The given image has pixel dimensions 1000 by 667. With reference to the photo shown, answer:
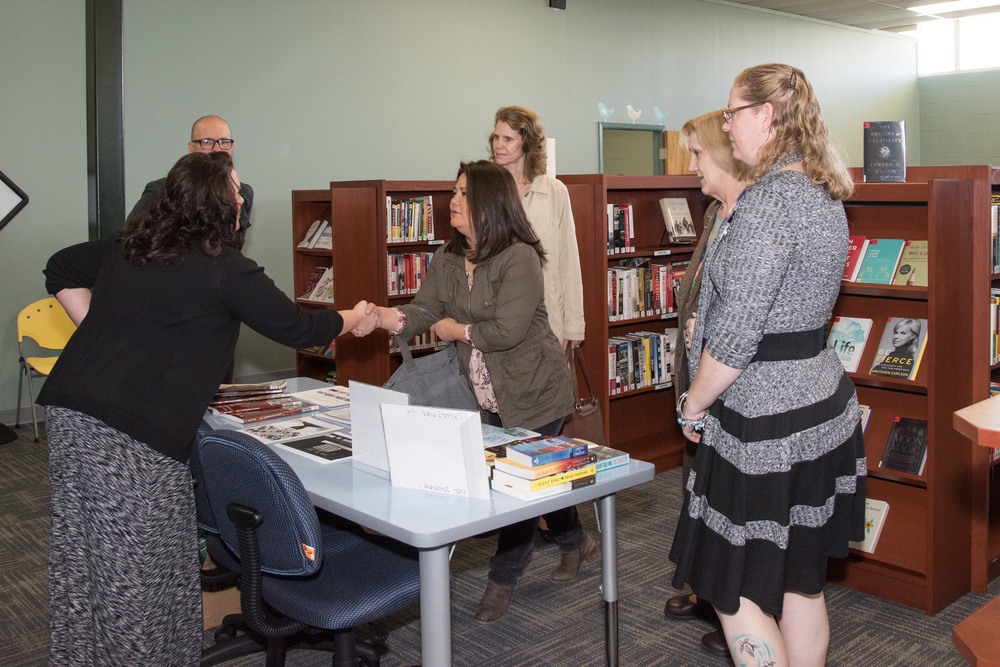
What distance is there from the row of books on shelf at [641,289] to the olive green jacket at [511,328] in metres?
1.87

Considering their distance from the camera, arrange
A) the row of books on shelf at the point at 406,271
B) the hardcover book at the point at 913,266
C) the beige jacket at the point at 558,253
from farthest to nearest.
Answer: the row of books on shelf at the point at 406,271 → the beige jacket at the point at 558,253 → the hardcover book at the point at 913,266

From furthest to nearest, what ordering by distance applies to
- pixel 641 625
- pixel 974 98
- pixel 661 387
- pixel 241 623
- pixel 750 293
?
pixel 974 98
pixel 661 387
pixel 641 625
pixel 241 623
pixel 750 293

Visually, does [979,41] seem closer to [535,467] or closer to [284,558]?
[535,467]

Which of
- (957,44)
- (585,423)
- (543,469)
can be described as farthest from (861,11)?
(543,469)

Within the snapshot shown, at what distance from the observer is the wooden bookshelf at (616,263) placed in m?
4.72

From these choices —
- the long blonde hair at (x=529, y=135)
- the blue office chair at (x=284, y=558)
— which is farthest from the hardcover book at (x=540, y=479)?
the long blonde hair at (x=529, y=135)

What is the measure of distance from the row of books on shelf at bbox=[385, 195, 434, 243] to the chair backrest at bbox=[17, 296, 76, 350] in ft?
8.03

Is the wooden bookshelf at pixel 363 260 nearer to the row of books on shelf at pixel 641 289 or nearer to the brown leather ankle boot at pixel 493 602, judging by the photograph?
the row of books on shelf at pixel 641 289

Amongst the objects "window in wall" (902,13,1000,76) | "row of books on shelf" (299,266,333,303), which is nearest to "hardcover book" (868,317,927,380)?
"row of books on shelf" (299,266,333,303)

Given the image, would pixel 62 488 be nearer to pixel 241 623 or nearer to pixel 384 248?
pixel 241 623

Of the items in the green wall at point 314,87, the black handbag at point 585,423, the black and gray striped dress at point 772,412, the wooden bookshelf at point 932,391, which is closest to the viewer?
the black and gray striped dress at point 772,412

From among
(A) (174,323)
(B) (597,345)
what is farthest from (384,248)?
(A) (174,323)

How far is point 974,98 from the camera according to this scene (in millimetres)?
12859

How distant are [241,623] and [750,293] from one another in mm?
1994
